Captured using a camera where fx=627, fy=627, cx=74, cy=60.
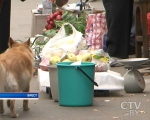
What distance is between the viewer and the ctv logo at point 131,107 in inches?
277

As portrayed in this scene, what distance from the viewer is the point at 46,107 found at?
751 centimetres

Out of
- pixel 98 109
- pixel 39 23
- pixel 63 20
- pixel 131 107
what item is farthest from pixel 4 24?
pixel 39 23

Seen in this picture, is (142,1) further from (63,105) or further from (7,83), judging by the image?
(7,83)

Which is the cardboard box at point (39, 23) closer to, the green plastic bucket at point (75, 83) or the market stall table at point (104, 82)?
the market stall table at point (104, 82)

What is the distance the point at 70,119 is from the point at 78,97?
2.15ft

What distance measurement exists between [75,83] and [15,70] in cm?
89

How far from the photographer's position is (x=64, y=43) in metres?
9.32

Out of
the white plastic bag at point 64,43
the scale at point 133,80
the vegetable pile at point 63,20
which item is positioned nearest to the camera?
the scale at point 133,80

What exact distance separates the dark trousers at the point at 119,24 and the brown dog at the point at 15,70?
3618 millimetres

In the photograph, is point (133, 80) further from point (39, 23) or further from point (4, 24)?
point (39, 23)

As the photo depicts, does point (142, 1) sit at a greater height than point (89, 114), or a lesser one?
greater

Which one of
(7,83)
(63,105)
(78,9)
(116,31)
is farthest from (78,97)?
(78,9)

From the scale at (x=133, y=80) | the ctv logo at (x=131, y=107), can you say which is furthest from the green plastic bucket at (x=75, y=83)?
the scale at (x=133, y=80)
